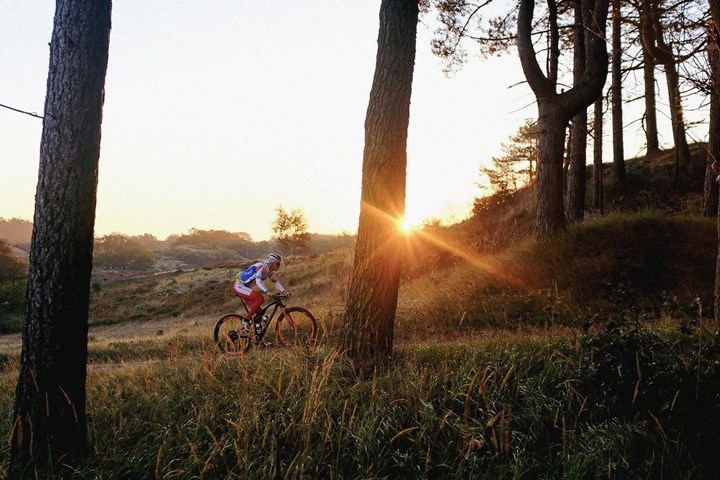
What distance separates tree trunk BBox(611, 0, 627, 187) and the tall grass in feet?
45.8

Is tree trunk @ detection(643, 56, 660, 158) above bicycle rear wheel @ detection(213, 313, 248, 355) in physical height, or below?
above

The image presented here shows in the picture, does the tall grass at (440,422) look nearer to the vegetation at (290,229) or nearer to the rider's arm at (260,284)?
the rider's arm at (260,284)

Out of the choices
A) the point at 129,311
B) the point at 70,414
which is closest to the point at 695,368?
the point at 70,414

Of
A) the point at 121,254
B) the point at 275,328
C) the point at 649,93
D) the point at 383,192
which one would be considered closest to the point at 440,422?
the point at 383,192

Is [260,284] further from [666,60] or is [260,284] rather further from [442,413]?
[666,60]

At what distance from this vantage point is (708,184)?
11.8 m

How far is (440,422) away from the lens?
3.87 m

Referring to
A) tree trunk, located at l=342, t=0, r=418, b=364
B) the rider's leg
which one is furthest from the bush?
tree trunk, located at l=342, t=0, r=418, b=364

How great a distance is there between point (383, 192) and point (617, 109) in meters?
15.7

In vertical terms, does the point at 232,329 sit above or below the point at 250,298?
below

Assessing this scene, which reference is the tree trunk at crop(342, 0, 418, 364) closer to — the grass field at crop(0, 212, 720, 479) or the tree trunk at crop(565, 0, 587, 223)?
the grass field at crop(0, 212, 720, 479)

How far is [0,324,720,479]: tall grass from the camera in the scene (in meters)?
3.34

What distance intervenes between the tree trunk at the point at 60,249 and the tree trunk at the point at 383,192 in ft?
9.32

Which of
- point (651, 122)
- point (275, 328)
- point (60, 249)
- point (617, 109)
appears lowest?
point (275, 328)
